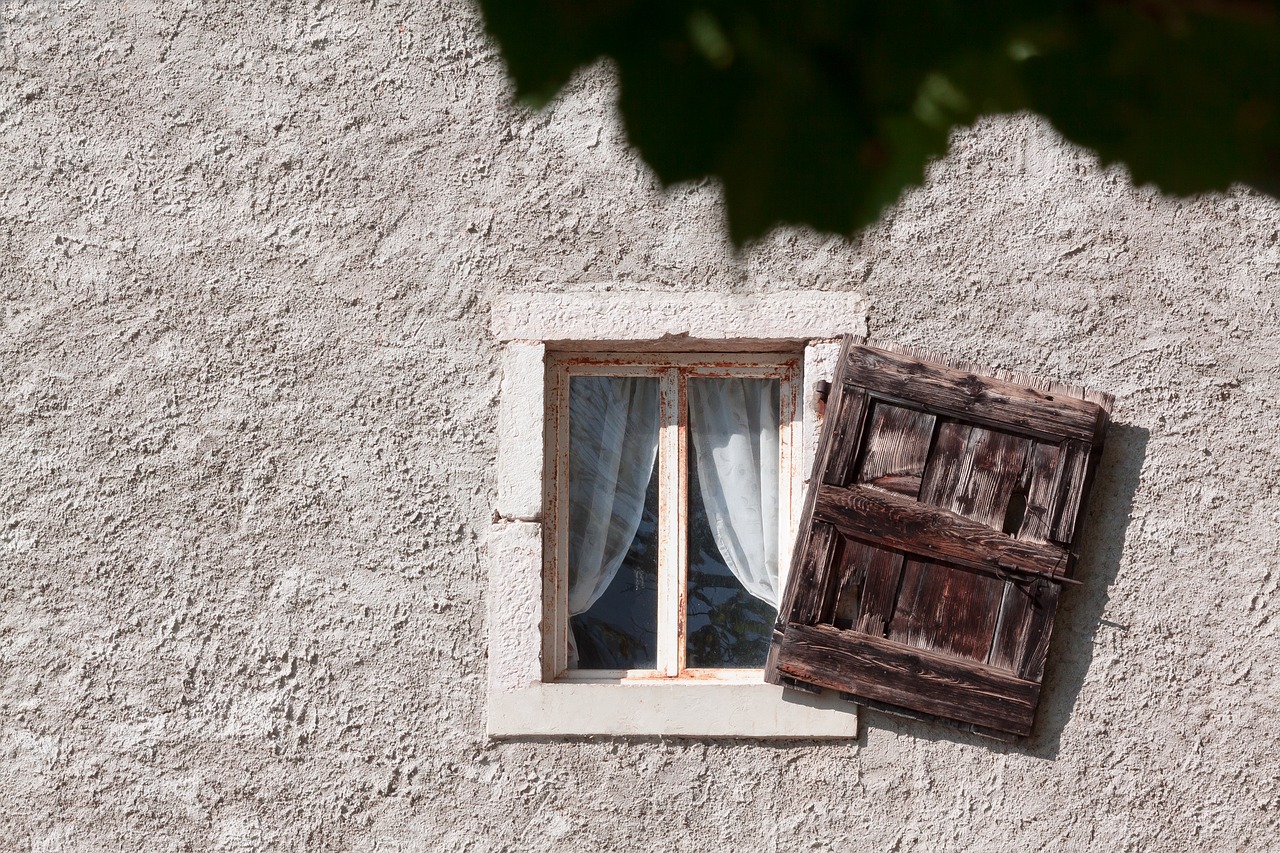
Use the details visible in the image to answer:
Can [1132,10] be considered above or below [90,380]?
above

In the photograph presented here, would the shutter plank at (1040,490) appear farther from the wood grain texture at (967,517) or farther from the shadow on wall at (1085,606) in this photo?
the shadow on wall at (1085,606)

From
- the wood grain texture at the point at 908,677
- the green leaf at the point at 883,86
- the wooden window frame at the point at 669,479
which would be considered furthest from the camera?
the wooden window frame at the point at 669,479

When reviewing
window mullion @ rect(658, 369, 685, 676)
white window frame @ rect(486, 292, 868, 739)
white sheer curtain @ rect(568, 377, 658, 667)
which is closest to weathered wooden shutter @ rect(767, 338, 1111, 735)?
white window frame @ rect(486, 292, 868, 739)

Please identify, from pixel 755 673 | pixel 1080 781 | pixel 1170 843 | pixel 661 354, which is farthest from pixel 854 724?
pixel 661 354

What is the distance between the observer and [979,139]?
10.0 ft

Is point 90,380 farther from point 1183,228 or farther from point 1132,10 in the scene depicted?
point 1183,228

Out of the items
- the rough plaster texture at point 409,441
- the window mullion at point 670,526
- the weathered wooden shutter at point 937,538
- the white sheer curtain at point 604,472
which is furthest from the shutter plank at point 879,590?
the white sheer curtain at point 604,472

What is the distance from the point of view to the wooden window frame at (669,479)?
3107mm

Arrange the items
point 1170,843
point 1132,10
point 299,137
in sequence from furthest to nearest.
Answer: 1. point 299,137
2. point 1170,843
3. point 1132,10

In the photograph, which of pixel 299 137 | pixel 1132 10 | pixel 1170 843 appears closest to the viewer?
pixel 1132 10

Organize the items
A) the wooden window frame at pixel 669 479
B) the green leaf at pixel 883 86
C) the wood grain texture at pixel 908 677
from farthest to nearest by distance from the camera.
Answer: the wooden window frame at pixel 669 479 < the wood grain texture at pixel 908 677 < the green leaf at pixel 883 86

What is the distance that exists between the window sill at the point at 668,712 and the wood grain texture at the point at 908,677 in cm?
10

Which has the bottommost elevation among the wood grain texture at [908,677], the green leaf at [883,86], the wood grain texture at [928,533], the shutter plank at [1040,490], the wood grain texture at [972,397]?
the wood grain texture at [908,677]

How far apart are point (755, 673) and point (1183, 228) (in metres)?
1.87
